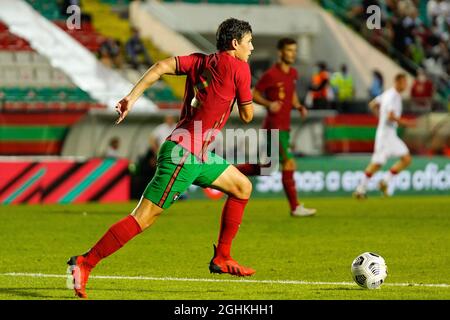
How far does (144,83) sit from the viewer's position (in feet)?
32.9

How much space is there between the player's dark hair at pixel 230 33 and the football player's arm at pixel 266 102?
22.0 ft

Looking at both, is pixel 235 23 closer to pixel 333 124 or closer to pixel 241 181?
pixel 241 181

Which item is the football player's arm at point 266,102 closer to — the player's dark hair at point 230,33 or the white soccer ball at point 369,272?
the player's dark hair at point 230,33

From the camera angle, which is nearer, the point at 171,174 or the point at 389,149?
the point at 171,174

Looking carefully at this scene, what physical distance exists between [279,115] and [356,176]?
8.13 metres

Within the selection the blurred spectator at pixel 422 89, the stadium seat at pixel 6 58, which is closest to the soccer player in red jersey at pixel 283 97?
the stadium seat at pixel 6 58

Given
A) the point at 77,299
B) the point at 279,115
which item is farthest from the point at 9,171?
the point at 77,299

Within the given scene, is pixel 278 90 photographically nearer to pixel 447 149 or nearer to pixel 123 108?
pixel 123 108

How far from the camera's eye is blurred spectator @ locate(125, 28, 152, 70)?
32594 millimetres

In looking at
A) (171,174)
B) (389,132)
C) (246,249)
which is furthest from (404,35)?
(171,174)

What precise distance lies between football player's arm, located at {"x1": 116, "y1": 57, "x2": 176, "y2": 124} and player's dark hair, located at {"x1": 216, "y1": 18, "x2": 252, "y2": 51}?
51cm

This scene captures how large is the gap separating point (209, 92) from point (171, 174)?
2.74 feet
